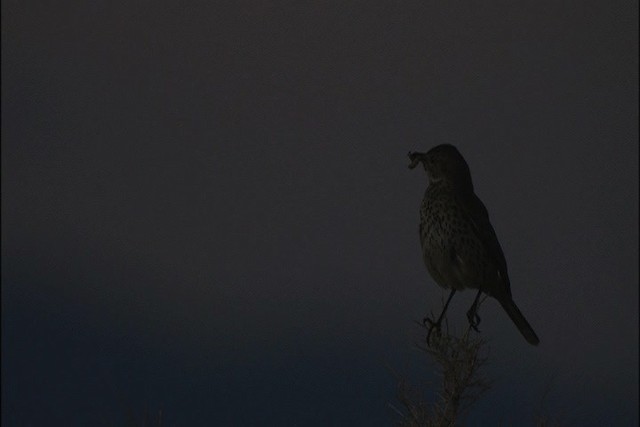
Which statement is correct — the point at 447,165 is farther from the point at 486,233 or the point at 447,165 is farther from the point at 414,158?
the point at 486,233

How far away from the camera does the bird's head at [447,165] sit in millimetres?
6871

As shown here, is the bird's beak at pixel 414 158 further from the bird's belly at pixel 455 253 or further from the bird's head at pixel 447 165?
the bird's belly at pixel 455 253

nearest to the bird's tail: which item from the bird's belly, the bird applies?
the bird

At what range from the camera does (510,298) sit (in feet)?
22.3

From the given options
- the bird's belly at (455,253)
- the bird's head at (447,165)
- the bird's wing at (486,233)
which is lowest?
the bird's belly at (455,253)

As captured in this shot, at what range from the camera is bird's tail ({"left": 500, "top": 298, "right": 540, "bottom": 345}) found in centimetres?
667

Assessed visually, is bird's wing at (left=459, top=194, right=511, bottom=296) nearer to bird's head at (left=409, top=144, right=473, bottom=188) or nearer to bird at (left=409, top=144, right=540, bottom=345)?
bird at (left=409, top=144, right=540, bottom=345)

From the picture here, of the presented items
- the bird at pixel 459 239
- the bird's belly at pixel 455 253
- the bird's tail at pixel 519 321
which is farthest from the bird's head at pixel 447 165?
the bird's tail at pixel 519 321

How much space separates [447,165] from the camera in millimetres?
6891

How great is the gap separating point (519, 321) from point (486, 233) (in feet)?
2.46

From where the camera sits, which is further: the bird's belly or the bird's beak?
the bird's beak

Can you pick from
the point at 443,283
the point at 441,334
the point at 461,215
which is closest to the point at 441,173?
the point at 461,215

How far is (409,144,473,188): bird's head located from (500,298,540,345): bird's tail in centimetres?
99

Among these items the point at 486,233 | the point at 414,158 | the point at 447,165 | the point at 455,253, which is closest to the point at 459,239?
the point at 455,253
